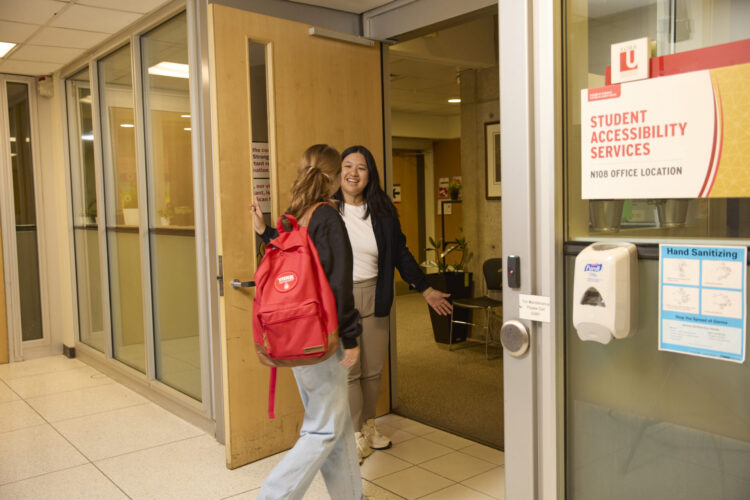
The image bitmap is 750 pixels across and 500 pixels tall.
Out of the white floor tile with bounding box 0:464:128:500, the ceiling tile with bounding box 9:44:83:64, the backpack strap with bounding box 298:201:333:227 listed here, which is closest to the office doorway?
the backpack strap with bounding box 298:201:333:227

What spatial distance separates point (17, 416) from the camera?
4.20 m

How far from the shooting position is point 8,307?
5566mm

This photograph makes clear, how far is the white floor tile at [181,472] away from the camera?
9.90ft

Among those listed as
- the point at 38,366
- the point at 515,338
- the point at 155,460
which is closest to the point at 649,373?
the point at 515,338

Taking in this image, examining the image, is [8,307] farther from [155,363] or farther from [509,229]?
[509,229]

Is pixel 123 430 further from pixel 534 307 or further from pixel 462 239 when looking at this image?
pixel 462 239

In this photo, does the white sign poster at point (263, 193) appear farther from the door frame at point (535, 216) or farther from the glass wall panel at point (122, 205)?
the door frame at point (535, 216)

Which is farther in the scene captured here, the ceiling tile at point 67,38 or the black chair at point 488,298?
the black chair at point 488,298

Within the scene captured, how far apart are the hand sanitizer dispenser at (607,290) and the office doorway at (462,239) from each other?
218cm

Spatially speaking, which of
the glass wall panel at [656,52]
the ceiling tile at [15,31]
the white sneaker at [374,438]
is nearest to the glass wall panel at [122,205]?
the ceiling tile at [15,31]

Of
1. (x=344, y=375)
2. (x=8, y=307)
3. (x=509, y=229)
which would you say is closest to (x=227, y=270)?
(x=344, y=375)

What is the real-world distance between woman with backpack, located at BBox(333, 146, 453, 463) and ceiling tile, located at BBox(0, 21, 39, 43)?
2406 mm

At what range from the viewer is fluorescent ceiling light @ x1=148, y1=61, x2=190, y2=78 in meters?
3.79

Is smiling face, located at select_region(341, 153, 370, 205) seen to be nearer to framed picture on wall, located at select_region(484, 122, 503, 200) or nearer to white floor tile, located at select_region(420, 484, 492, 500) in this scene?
white floor tile, located at select_region(420, 484, 492, 500)
